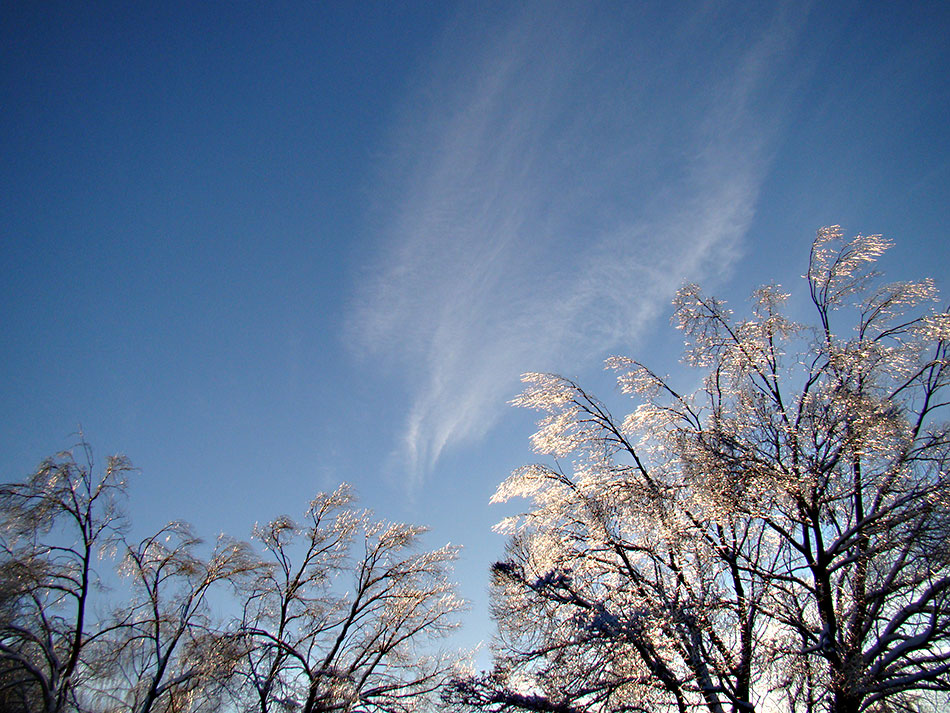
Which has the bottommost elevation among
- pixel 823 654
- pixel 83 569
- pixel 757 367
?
pixel 823 654

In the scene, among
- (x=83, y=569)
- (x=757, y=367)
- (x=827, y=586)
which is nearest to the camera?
(x=827, y=586)

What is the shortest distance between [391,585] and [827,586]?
37.8ft

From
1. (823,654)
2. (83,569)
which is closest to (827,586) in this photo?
(823,654)

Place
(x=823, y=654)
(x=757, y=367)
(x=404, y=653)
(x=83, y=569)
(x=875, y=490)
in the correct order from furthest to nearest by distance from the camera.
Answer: (x=404, y=653) < (x=83, y=569) < (x=757, y=367) < (x=875, y=490) < (x=823, y=654)

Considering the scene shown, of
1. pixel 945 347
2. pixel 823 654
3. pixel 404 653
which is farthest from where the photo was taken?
pixel 404 653

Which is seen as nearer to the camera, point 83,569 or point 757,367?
point 757,367

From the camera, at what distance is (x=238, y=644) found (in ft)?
37.3

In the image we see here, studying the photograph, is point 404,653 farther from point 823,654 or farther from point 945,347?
point 945,347

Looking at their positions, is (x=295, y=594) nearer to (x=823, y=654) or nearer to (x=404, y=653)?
(x=404, y=653)

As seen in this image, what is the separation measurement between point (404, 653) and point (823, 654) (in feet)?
36.6

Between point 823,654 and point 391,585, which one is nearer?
point 823,654

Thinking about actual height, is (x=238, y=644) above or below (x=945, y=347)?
below

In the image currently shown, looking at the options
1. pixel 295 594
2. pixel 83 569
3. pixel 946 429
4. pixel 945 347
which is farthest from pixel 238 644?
pixel 945 347

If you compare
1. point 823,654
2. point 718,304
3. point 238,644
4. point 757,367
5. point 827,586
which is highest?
point 718,304
